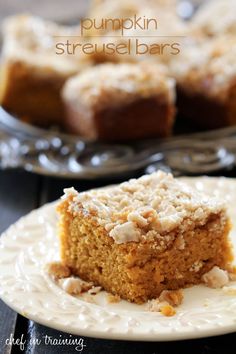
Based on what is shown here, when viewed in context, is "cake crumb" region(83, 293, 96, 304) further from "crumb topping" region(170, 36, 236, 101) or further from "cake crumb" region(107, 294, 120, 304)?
"crumb topping" region(170, 36, 236, 101)

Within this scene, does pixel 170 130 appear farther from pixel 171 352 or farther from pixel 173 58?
pixel 171 352

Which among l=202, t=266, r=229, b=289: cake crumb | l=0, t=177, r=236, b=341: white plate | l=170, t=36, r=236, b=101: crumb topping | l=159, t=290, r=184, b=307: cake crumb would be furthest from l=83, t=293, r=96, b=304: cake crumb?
l=170, t=36, r=236, b=101: crumb topping

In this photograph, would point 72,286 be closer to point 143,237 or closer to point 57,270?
point 57,270

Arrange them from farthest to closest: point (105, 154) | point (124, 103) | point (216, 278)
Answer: point (124, 103)
point (105, 154)
point (216, 278)

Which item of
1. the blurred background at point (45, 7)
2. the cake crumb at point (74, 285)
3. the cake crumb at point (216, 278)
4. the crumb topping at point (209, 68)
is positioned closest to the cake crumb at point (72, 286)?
the cake crumb at point (74, 285)

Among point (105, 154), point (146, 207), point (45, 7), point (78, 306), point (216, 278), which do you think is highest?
point (45, 7)

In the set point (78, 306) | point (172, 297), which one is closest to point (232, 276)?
point (172, 297)

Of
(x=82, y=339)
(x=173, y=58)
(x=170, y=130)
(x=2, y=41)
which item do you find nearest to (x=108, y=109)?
(x=170, y=130)
